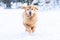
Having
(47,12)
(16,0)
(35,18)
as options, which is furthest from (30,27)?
(47,12)

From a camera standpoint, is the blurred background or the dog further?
the blurred background

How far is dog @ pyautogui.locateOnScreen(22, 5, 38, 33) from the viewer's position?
158cm

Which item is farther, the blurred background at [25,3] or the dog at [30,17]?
the blurred background at [25,3]

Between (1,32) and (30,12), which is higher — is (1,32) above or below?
below

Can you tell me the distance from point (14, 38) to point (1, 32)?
10.2 inches

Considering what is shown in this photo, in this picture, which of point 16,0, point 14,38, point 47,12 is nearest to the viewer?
point 14,38

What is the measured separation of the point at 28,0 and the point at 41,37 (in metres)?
1.27

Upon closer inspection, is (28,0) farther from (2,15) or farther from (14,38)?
(14,38)

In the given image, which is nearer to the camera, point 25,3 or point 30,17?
point 30,17

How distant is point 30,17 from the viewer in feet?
5.26

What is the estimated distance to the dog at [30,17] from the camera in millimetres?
1579

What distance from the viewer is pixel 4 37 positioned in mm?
1504

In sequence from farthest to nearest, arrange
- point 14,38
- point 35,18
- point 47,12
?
point 47,12 → point 35,18 → point 14,38

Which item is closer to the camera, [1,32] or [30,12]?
[30,12]
